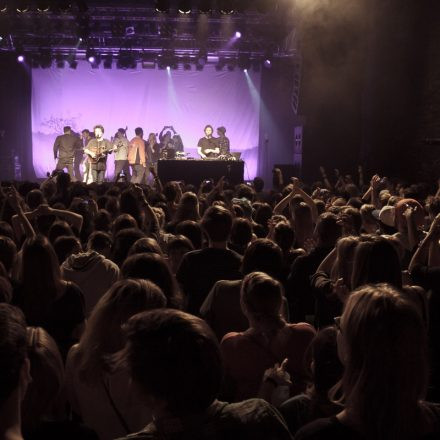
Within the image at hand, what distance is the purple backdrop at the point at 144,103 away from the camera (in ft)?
72.2

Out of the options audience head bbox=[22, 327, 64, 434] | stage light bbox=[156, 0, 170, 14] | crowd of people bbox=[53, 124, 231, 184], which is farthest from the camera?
crowd of people bbox=[53, 124, 231, 184]

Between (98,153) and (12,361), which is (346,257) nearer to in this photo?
(12,361)

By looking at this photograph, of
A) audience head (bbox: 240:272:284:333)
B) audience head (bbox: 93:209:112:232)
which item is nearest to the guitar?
audience head (bbox: 93:209:112:232)

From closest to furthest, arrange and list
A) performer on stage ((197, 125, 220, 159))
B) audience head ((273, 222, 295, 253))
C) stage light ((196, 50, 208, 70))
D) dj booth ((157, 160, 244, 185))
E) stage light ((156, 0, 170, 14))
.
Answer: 1. audience head ((273, 222, 295, 253))
2. stage light ((156, 0, 170, 14))
3. dj booth ((157, 160, 244, 185))
4. performer on stage ((197, 125, 220, 159))
5. stage light ((196, 50, 208, 70))

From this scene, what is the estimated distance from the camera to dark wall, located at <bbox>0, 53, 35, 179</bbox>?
21.3 metres

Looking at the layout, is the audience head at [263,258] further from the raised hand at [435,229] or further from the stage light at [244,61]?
the stage light at [244,61]

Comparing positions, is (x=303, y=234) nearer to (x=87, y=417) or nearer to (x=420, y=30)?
(x=87, y=417)

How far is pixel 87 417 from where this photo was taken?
7.22 feet

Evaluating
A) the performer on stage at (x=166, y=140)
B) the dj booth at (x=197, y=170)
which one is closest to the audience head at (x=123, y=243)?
the dj booth at (x=197, y=170)

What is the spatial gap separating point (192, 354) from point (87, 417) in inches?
33.2

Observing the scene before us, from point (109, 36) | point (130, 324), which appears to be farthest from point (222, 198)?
point (109, 36)

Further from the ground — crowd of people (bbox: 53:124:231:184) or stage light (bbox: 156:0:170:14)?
stage light (bbox: 156:0:170:14)

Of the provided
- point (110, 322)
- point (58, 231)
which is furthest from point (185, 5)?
point (110, 322)

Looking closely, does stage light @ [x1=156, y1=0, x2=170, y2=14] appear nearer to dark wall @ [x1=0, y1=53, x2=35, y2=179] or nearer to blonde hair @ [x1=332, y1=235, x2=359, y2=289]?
dark wall @ [x1=0, y1=53, x2=35, y2=179]
